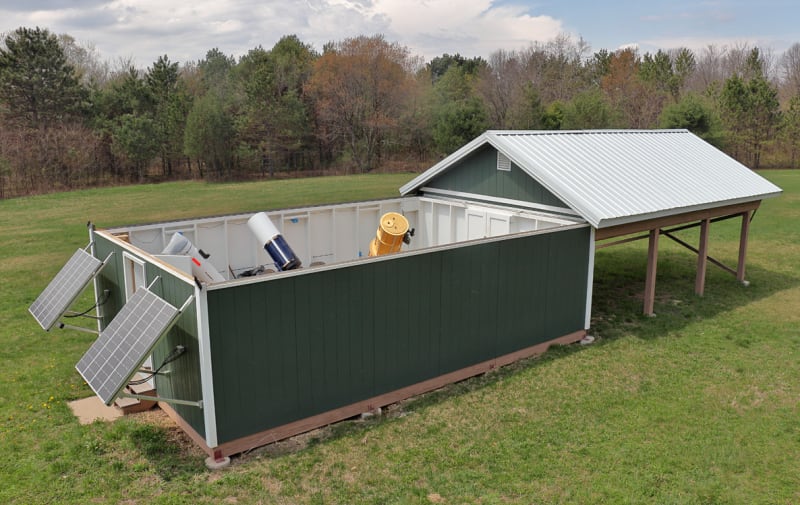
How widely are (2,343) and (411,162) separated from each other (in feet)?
122

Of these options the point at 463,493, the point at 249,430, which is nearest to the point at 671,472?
the point at 463,493

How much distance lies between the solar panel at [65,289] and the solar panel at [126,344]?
→ 175cm

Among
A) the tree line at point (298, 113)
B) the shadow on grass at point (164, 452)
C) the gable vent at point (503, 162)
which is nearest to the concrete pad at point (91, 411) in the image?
the shadow on grass at point (164, 452)

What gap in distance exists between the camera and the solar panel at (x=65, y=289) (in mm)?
8320

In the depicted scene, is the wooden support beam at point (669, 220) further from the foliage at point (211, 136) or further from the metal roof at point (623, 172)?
the foliage at point (211, 136)

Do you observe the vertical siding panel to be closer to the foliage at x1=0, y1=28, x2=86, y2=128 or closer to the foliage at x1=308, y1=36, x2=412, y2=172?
the foliage at x1=0, y1=28, x2=86, y2=128

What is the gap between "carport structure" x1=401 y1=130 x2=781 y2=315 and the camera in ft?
35.0

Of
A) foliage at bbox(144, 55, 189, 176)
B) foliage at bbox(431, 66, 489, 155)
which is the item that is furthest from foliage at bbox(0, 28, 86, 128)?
foliage at bbox(431, 66, 489, 155)

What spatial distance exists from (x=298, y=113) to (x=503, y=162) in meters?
33.4

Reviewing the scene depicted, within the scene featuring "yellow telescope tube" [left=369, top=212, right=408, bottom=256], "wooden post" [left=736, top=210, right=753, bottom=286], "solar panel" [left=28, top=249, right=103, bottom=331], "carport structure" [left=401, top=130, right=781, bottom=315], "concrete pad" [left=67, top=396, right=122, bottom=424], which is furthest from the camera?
"wooden post" [left=736, top=210, right=753, bottom=286]

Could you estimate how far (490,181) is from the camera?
39.4ft

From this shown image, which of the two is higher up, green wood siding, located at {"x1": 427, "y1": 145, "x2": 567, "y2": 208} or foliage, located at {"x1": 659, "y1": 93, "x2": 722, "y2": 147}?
foliage, located at {"x1": 659, "y1": 93, "x2": 722, "y2": 147}

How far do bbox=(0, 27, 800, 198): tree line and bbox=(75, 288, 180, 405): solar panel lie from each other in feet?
97.7

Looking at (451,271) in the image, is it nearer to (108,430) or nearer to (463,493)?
(463,493)
